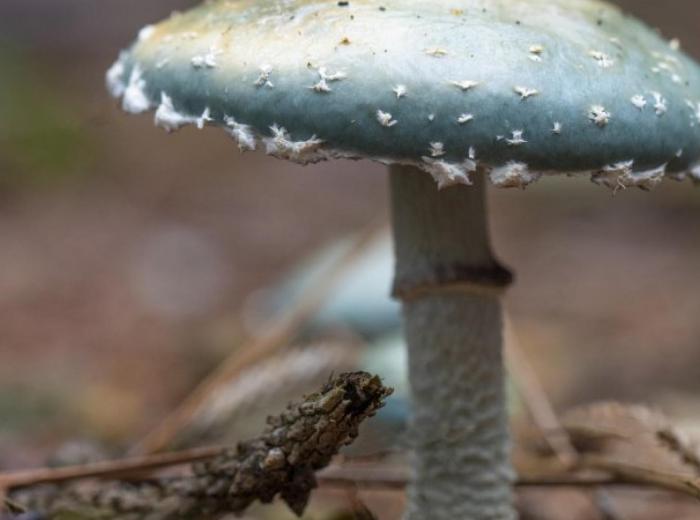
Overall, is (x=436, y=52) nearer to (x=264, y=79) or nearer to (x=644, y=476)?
(x=264, y=79)

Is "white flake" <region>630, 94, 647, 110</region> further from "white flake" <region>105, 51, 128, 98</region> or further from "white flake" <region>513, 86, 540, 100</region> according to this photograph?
A: "white flake" <region>105, 51, 128, 98</region>

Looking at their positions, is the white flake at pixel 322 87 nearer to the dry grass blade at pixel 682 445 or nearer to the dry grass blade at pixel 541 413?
the dry grass blade at pixel 682 445

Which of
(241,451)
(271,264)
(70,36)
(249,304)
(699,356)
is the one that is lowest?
(241,451)

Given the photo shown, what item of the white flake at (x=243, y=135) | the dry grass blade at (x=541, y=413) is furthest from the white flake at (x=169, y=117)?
the dry grass blade at (x=541, y=413)

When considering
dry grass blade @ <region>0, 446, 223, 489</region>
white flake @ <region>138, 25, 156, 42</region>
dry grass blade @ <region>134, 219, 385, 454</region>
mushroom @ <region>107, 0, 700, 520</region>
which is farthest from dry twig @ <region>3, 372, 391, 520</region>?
white flake @ <region>138, 25, 156, 42</region>

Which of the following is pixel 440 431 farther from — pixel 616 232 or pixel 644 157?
pixel 616 232

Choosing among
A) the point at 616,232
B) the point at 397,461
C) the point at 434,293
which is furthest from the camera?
the point at 616,232

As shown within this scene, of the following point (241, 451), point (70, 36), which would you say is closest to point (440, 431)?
point (241, 451)
